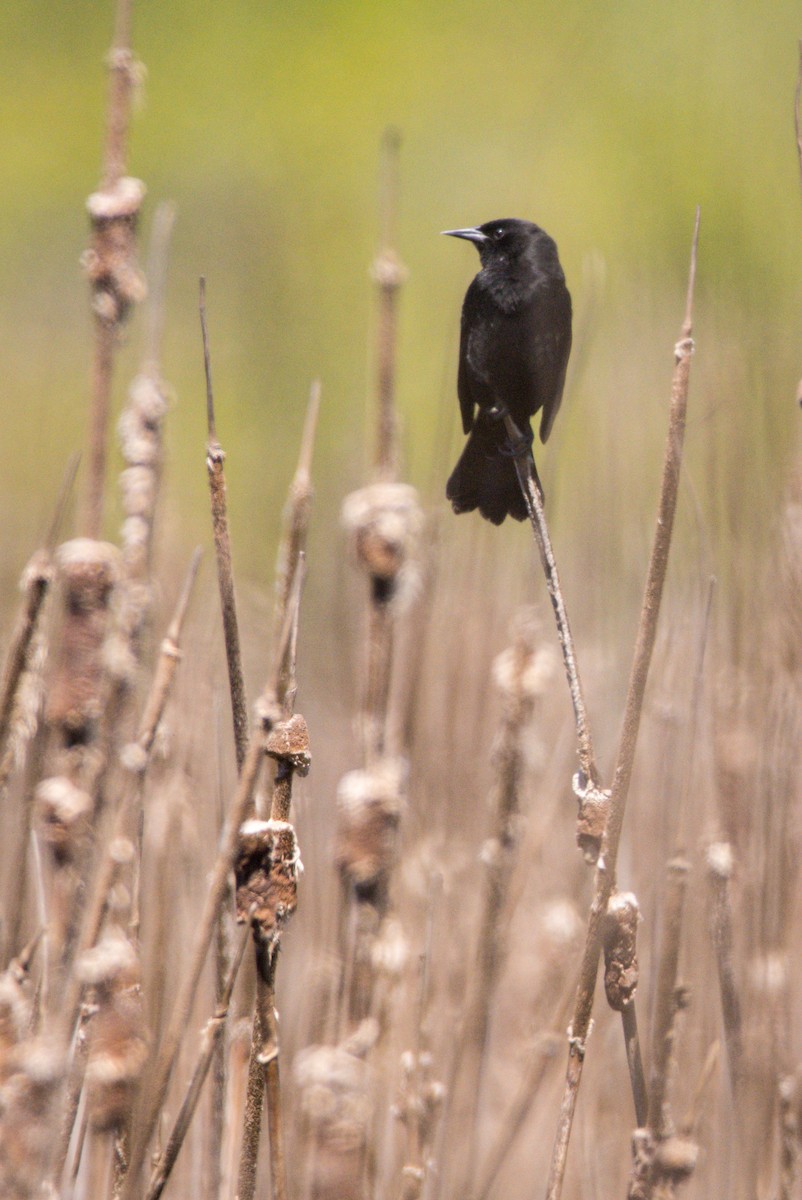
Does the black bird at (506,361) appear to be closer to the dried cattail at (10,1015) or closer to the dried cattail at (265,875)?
the dried cattail at (265,875)

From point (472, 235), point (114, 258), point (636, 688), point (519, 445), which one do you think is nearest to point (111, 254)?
point (114, 258)

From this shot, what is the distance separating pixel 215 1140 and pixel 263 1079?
1.12ft

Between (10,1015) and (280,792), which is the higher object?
(280,792)

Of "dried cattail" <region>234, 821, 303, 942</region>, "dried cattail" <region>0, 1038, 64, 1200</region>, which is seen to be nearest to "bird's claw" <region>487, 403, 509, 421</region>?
"dried cattail" <region>234, 821, 303, 942</region>

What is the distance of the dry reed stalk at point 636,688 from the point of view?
1104mm

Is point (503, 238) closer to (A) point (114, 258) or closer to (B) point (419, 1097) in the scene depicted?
(A) point (114, 258)

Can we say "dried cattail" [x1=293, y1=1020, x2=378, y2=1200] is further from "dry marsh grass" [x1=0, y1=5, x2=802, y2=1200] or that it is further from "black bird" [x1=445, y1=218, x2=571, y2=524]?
"black bird" [x1=445, y1=218, x2=571, y2=524]

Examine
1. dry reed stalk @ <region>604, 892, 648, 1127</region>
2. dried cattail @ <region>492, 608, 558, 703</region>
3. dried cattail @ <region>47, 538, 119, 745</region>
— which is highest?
dried cattail @ <region>492, 608, 558, 703</region>

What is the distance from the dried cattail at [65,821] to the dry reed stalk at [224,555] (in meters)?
0.18

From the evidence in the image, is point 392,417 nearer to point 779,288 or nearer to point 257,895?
point 257,895

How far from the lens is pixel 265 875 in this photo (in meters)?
1.12

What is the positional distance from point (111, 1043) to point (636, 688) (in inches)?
23.0

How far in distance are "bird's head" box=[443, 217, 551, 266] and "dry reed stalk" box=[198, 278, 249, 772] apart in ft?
3.28

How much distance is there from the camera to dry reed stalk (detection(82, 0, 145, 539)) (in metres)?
1.01
